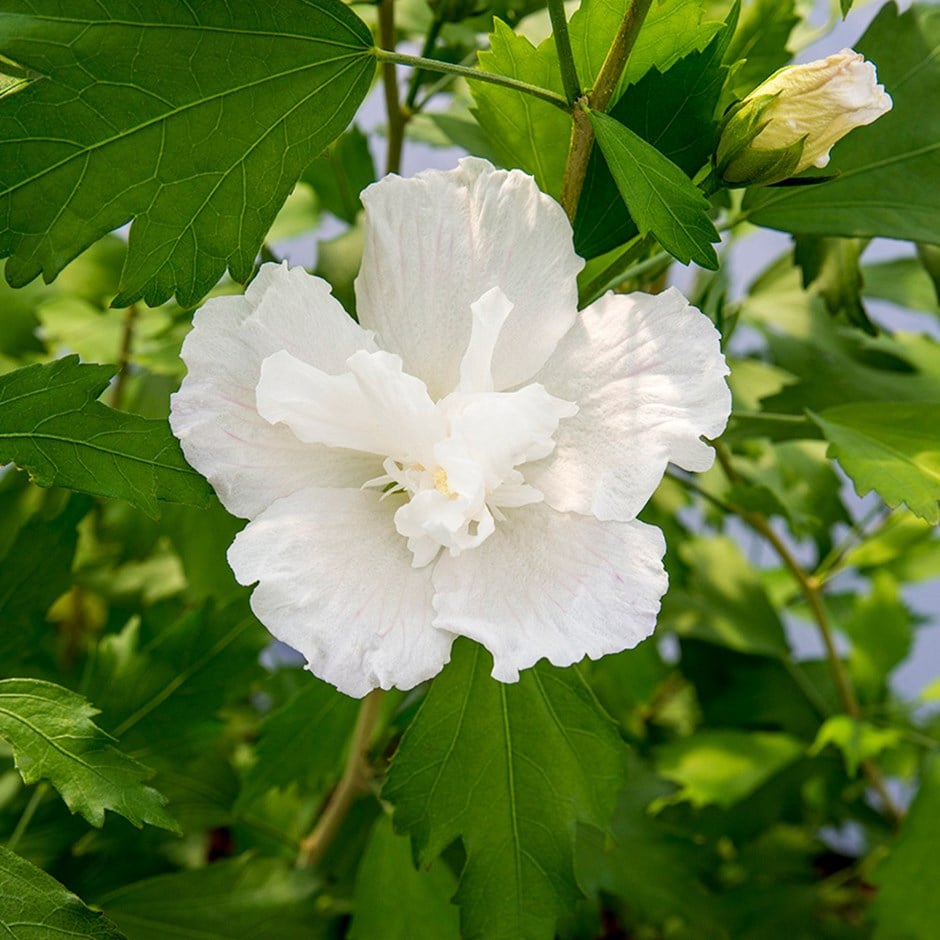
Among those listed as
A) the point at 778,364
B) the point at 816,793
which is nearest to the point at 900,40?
the point at 778,364

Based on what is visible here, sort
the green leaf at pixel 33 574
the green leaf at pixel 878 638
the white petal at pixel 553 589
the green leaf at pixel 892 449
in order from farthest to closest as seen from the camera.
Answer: the green leaf at pixel 878 638, the green leaf at pixel 33 574, the green leaf at pixel 892 449, the white petal at pixel 553 589

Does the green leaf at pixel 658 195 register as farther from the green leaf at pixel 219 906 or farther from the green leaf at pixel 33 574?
the green leaf at pixel 219 906

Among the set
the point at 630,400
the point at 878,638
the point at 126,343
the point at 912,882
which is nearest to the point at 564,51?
the point at 630,400

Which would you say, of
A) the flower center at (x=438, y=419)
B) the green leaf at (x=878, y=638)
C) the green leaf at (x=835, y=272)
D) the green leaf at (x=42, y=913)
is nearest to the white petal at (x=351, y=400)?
the flower center at (x=438, y=419)

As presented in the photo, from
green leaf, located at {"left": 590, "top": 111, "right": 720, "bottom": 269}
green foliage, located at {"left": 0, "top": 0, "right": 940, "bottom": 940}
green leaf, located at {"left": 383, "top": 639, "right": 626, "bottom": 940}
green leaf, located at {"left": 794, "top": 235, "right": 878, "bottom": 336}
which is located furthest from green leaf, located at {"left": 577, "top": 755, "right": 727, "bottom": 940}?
green leaf, located at {"left": 590, "top": 111, "right": 720, "bottom": 269}

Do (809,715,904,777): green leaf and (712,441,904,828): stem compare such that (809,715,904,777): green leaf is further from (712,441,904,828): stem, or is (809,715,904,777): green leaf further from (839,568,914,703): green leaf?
(839,568,914,703): green leaf

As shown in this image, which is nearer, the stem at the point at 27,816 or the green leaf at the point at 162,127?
the green leaf at the point at 162,127
